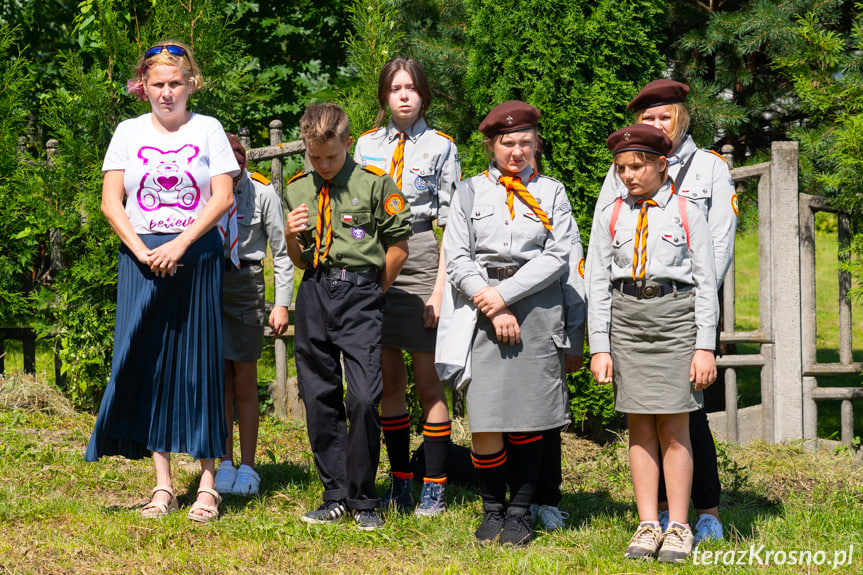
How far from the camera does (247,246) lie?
15.8 feet

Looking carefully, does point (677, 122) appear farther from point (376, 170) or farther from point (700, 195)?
point (376, 170)

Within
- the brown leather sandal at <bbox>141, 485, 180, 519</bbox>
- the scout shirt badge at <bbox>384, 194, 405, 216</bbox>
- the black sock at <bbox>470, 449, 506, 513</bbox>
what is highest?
the scout shirt badge at <bbox>384, 194, 405, 216</bbox>

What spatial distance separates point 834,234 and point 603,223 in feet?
45.7

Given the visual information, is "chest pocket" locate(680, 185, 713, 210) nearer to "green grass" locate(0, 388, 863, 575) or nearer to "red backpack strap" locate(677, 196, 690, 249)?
"red backpack strap" locate(677, 196, 690, 249)

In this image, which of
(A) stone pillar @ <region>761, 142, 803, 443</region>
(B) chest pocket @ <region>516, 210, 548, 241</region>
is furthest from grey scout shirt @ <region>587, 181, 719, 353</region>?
(A) stone pillar @ <region>761, 142, 803, 443</region>

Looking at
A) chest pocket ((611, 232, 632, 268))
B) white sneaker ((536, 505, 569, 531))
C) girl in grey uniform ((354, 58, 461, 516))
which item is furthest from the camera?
girl in grey uniform ((354, 58, 461, 516))

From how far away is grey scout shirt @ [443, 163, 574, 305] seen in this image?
398 cm

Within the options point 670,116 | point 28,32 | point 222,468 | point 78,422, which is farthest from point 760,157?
point 28,32

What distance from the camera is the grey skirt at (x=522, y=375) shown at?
3994mm

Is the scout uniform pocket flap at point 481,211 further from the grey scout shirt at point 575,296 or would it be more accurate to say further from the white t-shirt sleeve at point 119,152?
the white t-shirt sleeve at point 119,152

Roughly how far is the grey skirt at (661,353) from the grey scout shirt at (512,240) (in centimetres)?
41

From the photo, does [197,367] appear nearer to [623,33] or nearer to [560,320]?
[560,320]

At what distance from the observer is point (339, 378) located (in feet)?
14.1

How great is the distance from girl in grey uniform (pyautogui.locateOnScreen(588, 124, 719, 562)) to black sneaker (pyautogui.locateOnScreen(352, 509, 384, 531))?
115 centimetres
